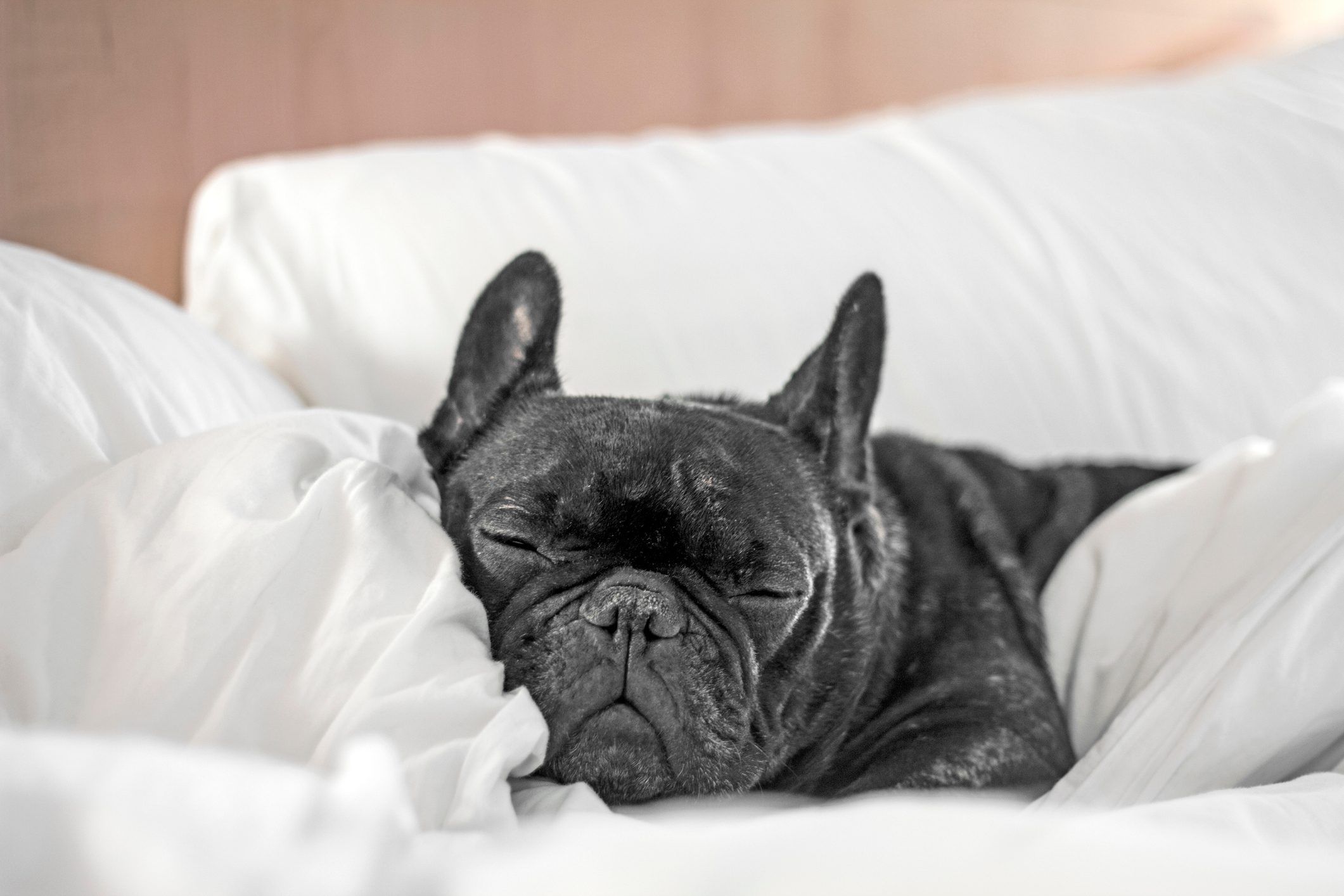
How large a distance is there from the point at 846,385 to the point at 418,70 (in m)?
0.88

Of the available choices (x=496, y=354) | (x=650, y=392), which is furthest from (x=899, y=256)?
(x=496, y=354)

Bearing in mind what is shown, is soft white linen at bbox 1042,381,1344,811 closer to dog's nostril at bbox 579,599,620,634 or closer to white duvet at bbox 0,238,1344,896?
white duvet at bbox 0,238,1344,896

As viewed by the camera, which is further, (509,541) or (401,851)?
(509,541)

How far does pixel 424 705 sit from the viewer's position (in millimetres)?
685

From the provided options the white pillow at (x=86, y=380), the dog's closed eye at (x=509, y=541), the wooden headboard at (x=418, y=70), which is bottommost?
the dog's closed eye at (x=509, y=541)

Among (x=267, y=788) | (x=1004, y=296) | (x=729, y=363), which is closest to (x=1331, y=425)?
(x=1004, y=296)

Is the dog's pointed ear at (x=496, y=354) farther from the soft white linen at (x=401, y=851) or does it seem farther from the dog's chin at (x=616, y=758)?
the soft white linen at (x=401, y=851)

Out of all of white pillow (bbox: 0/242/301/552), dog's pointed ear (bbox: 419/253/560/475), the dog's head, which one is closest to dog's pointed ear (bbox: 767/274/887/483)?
the dog's head

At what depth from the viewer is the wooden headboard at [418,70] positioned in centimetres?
132

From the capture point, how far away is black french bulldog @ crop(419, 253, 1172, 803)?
85 centimetres

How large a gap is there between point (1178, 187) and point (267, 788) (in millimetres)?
1583

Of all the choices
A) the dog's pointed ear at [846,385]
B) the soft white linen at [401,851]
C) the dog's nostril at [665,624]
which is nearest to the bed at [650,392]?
the soft white linen at [401,851]

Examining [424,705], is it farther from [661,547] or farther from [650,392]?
[650,392]

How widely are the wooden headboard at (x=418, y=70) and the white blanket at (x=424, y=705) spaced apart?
0.63 metres
